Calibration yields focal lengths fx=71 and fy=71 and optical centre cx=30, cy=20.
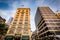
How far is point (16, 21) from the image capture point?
169ft

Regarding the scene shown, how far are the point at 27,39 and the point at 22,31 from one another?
Answer: 7562mm

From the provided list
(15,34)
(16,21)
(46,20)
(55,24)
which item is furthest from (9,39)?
(55,24)

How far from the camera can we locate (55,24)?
4638cm

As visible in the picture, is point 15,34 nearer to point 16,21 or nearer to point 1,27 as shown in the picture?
point 1,27

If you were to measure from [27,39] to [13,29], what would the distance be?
12.6m

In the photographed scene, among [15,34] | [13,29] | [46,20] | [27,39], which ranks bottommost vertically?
[27,39]

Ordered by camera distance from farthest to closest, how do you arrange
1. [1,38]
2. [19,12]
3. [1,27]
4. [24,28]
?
[19,12] → [24,28] → [1,27] → [1,38]

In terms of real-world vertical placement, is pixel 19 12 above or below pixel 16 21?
above

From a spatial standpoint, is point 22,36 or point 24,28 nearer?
point 22,36

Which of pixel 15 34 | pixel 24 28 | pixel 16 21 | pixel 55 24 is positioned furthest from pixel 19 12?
pixel 55 24

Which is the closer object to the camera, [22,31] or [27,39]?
[27,39]

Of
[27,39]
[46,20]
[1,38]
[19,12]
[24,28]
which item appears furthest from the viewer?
[19,12]

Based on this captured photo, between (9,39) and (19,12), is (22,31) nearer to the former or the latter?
(9,39)

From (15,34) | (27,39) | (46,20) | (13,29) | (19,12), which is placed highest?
(19,12)
